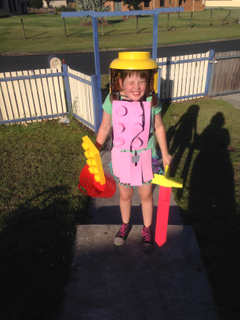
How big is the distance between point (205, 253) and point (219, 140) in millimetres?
3034

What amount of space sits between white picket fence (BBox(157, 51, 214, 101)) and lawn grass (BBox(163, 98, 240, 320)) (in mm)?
665

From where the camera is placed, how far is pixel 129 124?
204 cm

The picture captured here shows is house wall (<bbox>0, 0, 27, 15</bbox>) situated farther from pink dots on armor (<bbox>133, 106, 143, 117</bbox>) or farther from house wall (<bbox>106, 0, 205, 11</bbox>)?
pink dots on armor (<bbox>133, 106, 143, 117</bbox>)

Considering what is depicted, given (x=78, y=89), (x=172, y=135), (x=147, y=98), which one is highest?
(x=147, y=98)

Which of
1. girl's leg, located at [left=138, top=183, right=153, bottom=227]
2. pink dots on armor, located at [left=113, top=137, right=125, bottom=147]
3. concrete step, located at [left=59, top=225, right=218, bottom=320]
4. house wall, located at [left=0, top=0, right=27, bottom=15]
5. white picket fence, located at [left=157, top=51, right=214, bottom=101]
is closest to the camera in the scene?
concrete step, located at [left=59, top=225, right=218, bottom=320]

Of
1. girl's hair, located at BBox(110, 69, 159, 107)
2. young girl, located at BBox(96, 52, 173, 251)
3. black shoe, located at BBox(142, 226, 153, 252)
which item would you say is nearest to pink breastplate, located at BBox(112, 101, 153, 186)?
young girl, located at BBox(96, 52, 173, 251)

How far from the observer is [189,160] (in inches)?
171

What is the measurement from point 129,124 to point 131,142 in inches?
5.9

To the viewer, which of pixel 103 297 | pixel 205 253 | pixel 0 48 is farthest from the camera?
pixel 0 48

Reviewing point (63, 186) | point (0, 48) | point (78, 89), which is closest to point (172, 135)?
point (78, 89)

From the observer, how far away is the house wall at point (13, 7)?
150 ft

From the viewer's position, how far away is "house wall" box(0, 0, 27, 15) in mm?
45750

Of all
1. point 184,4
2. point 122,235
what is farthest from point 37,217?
point 184,4

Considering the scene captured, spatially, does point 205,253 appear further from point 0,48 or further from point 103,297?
point 0,48
